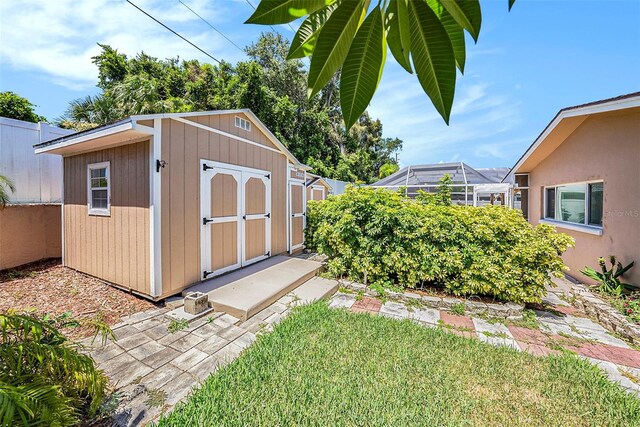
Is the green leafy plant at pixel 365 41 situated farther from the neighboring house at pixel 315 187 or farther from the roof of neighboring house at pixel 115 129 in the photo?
the neighboring house at pixel 315 187

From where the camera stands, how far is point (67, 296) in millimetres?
4086

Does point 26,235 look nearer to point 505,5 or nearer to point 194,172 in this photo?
point 194,172

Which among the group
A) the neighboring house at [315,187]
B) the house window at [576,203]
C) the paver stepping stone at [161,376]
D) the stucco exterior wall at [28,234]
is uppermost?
the neighboring house at [315,187]

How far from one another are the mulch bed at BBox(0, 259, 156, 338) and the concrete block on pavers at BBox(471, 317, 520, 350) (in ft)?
15.2

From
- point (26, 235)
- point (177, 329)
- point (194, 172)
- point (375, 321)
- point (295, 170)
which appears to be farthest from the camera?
point (295, 170)

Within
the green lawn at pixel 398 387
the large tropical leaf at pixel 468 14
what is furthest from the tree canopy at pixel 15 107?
the large tropical leaf at pixel 468 14

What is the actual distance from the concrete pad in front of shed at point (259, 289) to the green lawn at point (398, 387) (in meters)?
0.81

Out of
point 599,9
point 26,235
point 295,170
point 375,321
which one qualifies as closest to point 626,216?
point 599,9

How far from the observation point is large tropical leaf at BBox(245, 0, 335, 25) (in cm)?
67

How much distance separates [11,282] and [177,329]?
13.7ft

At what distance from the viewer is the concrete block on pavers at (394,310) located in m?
3.70

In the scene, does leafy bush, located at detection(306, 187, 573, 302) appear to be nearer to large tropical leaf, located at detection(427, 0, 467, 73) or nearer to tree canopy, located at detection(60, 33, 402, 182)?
large tropical leaf, located at detection(427, 0, 467, 73)

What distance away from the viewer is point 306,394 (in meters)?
2.08

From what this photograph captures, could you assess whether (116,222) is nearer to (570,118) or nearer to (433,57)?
(433,57)
